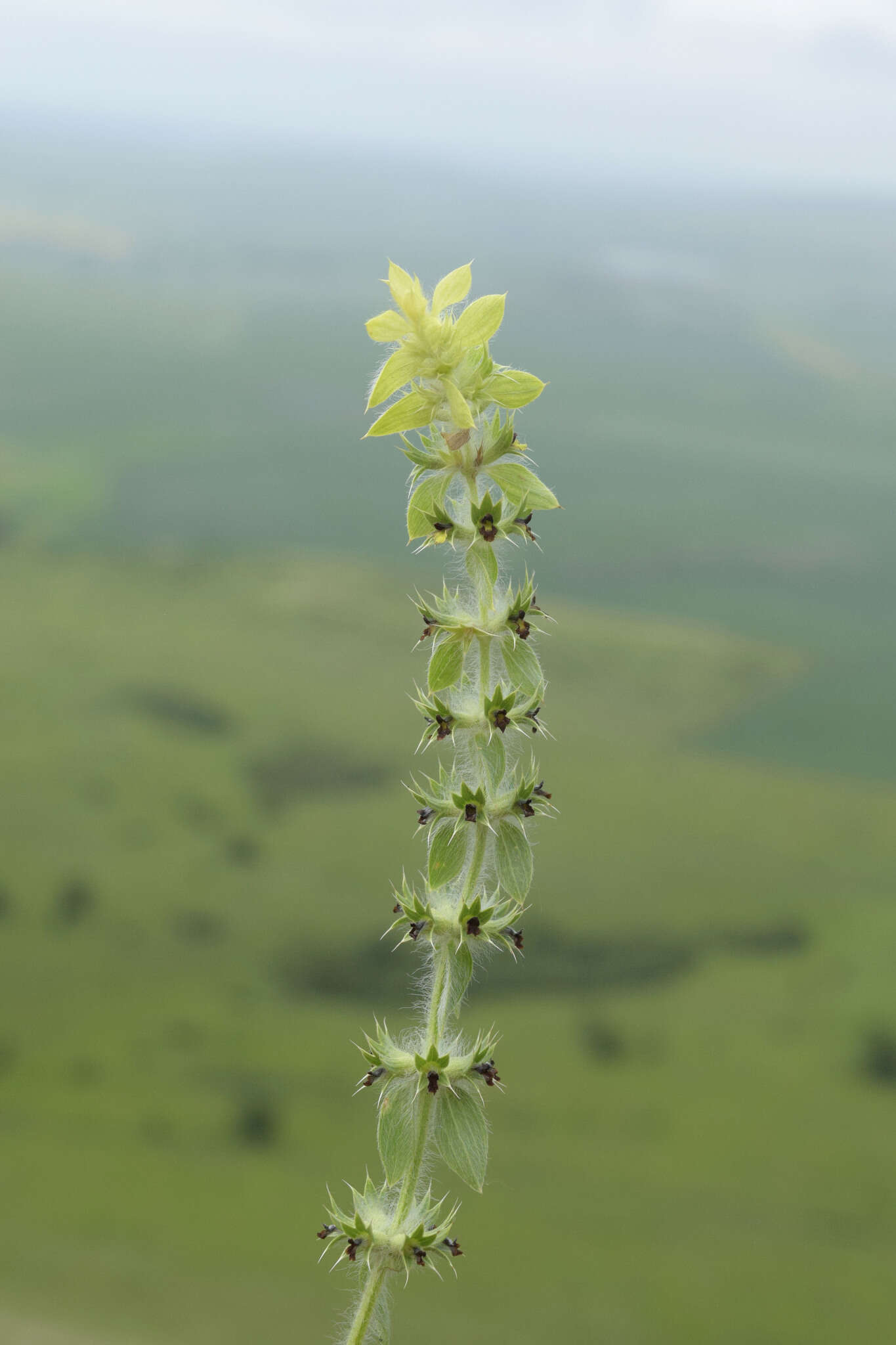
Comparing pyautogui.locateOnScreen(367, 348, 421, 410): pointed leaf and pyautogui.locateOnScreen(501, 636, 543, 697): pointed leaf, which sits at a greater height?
pyautogui.locateOnScreen(367, 348, 421, 410): pointed leaf

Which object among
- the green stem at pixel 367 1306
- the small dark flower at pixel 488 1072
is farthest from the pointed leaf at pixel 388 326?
the green stem at pixel 367 1306

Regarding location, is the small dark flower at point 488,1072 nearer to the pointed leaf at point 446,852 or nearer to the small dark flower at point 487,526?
the pointed leaf at point 446,852

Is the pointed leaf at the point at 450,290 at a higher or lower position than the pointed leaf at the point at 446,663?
higher

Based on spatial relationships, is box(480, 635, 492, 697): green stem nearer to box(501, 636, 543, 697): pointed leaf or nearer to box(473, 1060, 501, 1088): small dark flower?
box(501, 636, 543, 697): pointed leaf

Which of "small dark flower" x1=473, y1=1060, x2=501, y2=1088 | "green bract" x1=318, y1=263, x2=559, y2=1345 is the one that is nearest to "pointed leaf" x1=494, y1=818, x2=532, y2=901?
"green bract" x1=318, y1=263, x2=559, y2=1345

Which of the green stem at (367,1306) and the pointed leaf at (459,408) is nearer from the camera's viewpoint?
the pointed leaf at (459,408)

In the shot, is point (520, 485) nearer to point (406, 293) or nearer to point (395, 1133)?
point (406, 293)

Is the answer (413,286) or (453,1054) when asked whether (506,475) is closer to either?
(413,286)
